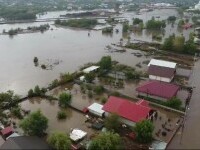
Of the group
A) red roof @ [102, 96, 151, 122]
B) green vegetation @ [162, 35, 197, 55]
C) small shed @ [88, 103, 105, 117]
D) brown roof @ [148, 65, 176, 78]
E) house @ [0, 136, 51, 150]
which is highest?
green vegetation @ [162, 35, 197, 55]

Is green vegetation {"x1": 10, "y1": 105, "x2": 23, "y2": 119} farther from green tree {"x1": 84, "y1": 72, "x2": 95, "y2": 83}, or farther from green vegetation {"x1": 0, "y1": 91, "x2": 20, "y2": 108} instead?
green tree {"x1": 84, "y1": 72, "x2": 95, "y2": 83}

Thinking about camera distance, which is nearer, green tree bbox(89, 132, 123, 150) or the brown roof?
green tree bbox(89, 132, 123, 150)

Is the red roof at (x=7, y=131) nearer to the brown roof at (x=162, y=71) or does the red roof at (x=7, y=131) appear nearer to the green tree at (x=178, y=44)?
the brown roof at (x=162, y=71)

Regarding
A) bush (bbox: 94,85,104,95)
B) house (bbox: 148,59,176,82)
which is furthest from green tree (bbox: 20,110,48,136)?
house (bbox: 148,59,176,82)

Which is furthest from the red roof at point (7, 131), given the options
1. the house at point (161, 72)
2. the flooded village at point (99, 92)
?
the house at point (161, 72)

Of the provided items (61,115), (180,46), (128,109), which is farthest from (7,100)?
(180,46)

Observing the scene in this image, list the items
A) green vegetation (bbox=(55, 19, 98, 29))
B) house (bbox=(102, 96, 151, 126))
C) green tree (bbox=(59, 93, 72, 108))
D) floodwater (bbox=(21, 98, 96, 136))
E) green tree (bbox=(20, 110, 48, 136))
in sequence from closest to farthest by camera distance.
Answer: green tree (bbox=(20, 110, 48, 136)), house (bbox=(102, 96, 151, 126)), floodwater (bbox=(21, 98, 96, 136)), green tree (bbox=(59, 93, 72, 108)), green vegetation (bbox=(55, 19, 98, 29))
